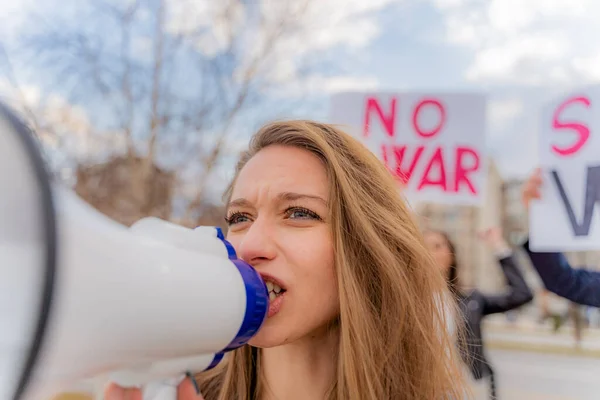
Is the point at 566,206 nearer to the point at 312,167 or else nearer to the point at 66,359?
the point at 312,167

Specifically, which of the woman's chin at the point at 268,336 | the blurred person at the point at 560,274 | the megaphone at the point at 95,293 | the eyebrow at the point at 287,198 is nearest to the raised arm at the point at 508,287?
the blurred person at the point at 560,274

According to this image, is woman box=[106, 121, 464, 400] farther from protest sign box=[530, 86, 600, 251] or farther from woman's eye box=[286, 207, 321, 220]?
protest sign box=[530, 86, 600, 251]

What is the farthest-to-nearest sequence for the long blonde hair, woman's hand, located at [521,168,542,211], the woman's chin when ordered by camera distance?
woman's hand, located at [521,168,542,211], the long blonde hair, the woman's chin

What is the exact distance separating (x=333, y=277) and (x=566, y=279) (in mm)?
1601

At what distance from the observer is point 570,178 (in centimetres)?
253

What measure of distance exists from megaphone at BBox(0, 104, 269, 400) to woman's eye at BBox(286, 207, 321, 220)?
279mm

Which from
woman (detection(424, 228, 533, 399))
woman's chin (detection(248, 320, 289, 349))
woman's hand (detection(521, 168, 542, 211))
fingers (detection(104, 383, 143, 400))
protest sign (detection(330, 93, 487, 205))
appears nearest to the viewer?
fingers (detection(104, 383, 143, 400))

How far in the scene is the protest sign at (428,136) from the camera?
2.95 meters

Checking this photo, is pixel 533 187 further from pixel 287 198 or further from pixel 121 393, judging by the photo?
pixel 121 393

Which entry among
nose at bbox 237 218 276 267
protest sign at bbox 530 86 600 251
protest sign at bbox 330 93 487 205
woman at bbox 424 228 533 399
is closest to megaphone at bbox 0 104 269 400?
nose at bbox 237 218 276 267

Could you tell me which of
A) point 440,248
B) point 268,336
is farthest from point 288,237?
point 440,248

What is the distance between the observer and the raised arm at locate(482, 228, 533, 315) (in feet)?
11.4

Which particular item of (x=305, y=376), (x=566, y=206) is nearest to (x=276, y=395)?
(x=305, y=376)

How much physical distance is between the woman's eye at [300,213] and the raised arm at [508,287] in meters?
2.55
